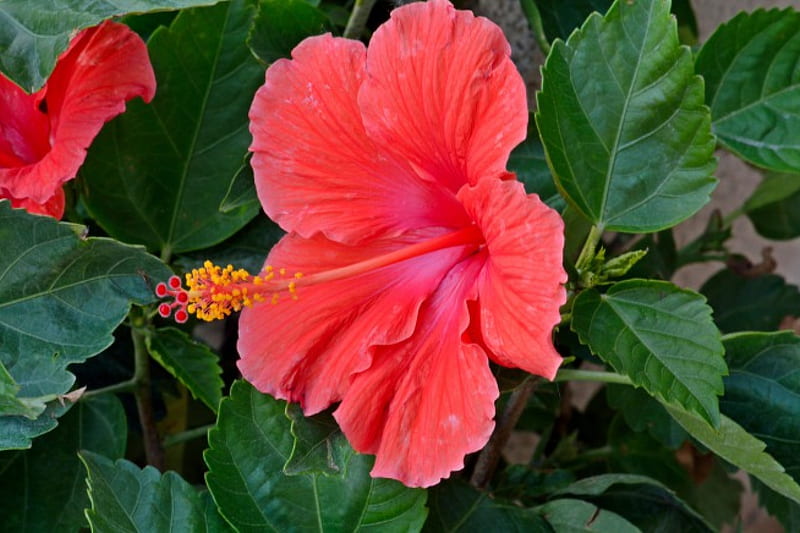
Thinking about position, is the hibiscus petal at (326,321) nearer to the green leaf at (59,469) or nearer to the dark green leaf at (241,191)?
the dark green leaf at (241,191)

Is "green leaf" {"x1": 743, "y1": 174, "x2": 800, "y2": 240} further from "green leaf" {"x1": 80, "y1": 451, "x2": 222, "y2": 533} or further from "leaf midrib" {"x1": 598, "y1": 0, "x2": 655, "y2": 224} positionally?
"green leaf" {"x1": 80, "y1": 451, "x2": 222, "y2": 533}

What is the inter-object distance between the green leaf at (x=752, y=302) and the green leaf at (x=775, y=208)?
7 centimetres

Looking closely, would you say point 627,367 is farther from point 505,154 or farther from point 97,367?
point 97,367

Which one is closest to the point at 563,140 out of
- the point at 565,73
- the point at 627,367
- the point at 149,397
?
the point at 565,73

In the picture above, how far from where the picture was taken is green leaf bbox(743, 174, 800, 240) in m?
1.20

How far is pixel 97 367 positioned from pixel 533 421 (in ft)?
1.81

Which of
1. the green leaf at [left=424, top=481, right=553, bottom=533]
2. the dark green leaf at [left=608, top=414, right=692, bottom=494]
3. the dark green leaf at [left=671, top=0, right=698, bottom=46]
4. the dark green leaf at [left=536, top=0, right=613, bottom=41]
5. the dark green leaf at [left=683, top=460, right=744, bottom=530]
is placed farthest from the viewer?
the dark green leaf at [left=683, top=460, right=744, bottom=530]

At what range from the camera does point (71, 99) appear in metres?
0.75

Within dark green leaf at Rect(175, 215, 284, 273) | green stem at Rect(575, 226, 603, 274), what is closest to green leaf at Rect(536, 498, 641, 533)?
green stem at Rect(575, 226, 603, 274)

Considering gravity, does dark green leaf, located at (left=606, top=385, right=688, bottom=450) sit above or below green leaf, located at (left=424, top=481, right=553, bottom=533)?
below

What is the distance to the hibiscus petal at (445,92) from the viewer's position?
2.08 feet

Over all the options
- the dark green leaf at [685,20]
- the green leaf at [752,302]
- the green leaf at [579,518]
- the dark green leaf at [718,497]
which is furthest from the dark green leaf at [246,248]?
the dark green leaf at [718,497]

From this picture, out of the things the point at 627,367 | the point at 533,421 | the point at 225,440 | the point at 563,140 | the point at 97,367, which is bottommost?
the point at 533,421

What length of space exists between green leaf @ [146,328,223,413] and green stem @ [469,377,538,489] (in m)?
0.24
